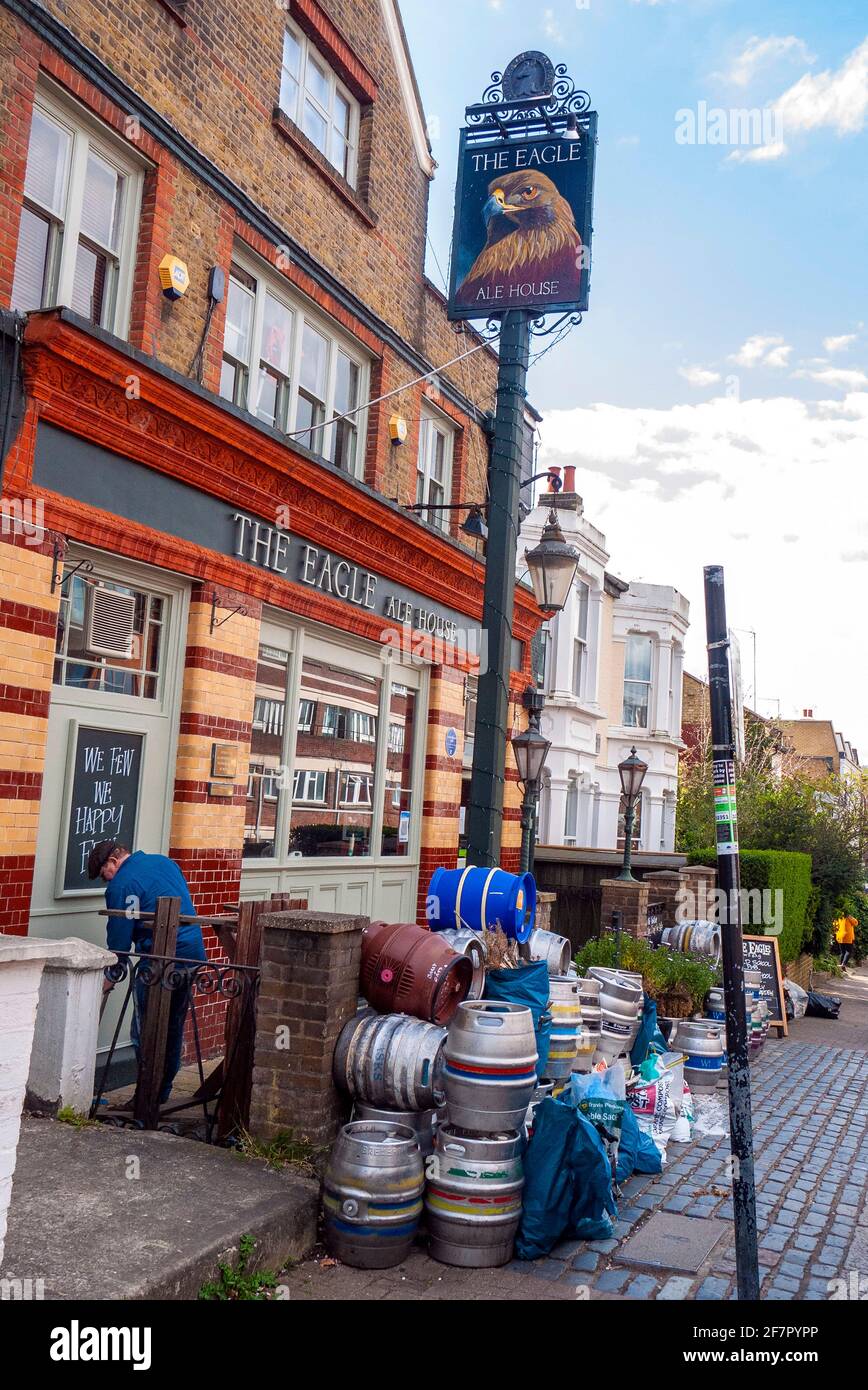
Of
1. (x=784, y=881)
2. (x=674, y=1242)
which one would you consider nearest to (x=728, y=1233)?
(x=674, y=1242)

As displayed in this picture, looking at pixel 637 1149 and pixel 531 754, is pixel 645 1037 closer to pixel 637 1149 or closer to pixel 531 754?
pixel 637 1149

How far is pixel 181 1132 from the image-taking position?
18.6ft

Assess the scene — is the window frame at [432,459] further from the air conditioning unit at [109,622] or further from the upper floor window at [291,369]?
the air conditioning unit at [109,622]

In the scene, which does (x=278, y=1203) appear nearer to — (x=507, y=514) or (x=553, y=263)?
(x=507, y=514)

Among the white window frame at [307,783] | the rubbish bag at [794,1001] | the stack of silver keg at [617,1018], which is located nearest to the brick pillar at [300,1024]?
the stack of silver keg at [617,1018]

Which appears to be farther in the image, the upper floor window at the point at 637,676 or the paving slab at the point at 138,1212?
the upper floor window at the point at 637,676

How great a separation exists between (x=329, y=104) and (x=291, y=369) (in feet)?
9.23

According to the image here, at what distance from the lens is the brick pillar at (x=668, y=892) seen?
14.4 meters

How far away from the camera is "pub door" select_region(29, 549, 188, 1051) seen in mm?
6910

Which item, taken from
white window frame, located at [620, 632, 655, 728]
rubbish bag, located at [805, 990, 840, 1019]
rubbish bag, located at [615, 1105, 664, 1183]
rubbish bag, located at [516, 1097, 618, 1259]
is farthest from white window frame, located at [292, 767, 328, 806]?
white window frame, located at [620, 632, 655, 728]

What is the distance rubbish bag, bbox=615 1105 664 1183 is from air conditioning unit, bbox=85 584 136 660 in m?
4.42

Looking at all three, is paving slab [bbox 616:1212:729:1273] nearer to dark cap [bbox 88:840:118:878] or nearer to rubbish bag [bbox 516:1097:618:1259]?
rubbish bag [bbox 516:1097:618:1259]

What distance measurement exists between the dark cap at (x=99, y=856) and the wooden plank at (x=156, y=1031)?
71 cm
